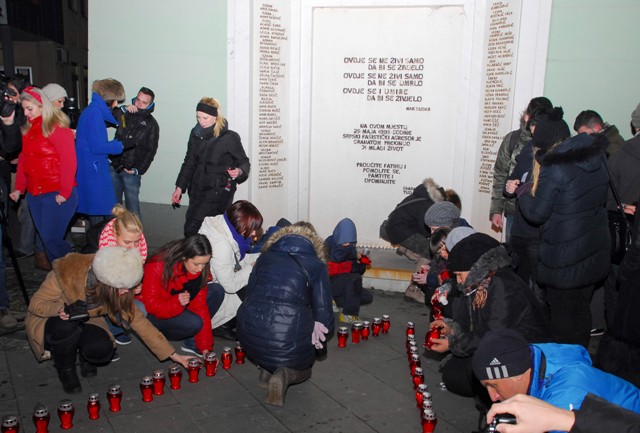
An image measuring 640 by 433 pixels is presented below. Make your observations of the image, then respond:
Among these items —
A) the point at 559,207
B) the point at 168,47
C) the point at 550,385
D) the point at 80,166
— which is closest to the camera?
the point at 550,385

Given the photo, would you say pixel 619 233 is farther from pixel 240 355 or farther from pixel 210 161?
pixel 210 161

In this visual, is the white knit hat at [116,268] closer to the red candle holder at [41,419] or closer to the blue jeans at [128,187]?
the red candle holder at [41,419]

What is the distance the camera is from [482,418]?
172 inches

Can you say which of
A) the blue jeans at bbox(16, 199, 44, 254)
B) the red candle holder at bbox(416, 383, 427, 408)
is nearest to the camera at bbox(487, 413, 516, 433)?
the red candle holder at bbox(416, 383, 427, 408)

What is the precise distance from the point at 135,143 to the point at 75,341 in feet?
13.0

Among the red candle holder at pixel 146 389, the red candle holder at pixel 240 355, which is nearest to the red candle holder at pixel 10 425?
the red candle holder at pixel 146 389

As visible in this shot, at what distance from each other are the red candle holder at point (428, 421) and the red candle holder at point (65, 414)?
2.43 meters

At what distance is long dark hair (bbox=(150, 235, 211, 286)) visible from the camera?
16.6 ft

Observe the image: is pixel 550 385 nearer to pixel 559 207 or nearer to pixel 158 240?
pixel 559 207

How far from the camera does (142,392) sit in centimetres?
471

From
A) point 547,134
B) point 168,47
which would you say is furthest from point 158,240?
point 547,134

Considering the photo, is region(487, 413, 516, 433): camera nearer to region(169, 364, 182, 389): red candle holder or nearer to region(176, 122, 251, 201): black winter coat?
region(169, 364, 182, 389): red candle holder

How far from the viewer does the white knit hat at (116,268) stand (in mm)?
4480

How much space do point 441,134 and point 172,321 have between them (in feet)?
16.1
